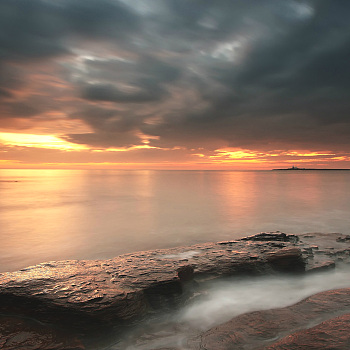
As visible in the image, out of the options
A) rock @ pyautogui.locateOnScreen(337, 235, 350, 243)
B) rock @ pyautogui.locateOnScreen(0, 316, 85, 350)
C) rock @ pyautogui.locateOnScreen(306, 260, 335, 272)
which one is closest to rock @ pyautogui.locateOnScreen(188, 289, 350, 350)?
rock @ pyautogui.locateOnScreen(306, 260, 335, 272)

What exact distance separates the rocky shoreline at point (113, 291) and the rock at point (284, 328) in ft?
0.09

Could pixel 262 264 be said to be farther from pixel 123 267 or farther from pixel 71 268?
pixel 71 268

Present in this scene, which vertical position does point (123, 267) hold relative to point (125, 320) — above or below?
above

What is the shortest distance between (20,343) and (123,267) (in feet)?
7.28

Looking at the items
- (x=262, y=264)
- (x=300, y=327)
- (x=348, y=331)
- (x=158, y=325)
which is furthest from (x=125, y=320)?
(x=262, y=264)

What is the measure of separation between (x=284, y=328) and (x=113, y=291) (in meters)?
2.76

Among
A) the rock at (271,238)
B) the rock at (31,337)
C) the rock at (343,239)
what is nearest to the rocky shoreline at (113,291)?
the rock at (31,337)

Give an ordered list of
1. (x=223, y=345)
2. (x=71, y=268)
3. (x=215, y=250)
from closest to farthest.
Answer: (x=223, y=345), (x=71, y=268), (x=215, y=250)

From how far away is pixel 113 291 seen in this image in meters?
4.26

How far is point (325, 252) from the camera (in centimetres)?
768

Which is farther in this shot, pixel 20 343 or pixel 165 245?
pixel 165 245

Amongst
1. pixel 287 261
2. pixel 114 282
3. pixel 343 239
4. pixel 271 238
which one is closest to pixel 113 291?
pixel 114 282

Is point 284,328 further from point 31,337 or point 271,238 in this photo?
point 271,238

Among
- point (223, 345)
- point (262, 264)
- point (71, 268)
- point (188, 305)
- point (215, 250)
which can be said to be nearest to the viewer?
point (223, 345)
